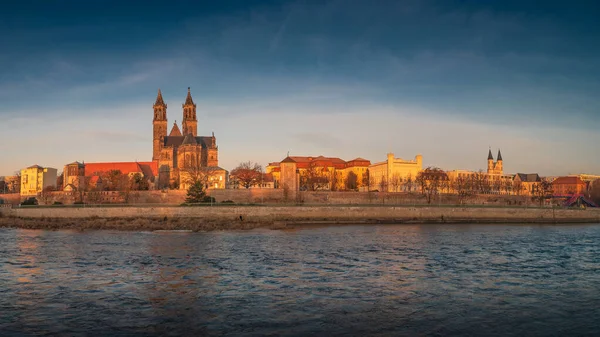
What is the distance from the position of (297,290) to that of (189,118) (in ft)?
357

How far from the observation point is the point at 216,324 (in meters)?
→ 12.7

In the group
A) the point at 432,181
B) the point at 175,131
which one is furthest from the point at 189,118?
the point at 432,181

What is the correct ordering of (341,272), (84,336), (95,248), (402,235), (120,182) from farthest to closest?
(120,182) → (402,235) → (95,248) → (341,272) → (84,336)

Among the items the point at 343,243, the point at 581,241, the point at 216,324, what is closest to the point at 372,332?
the point at 216,324

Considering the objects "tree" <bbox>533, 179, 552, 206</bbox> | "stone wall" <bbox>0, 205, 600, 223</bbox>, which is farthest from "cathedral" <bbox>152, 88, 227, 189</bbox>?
"tree" <bbox>533, 179, 552, 206</bbox>

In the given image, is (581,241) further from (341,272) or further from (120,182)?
(120,182)

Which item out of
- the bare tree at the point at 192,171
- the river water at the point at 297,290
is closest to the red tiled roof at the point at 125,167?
the bare tree at the point at 192,171

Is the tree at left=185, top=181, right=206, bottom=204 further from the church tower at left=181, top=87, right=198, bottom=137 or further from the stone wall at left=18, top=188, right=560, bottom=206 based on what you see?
the church tower at left=181, top=87, right=198, bottom=137

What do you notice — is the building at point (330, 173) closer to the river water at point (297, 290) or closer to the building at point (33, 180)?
the building at point (33, 180)

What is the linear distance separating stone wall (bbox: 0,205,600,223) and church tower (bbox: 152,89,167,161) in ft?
205

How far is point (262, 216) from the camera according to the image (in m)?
53.6

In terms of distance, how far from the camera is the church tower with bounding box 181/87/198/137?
121 metres

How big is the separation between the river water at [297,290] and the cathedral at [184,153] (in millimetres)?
60529

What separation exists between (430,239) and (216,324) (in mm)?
25197
